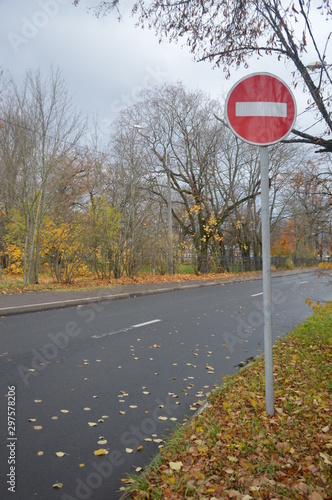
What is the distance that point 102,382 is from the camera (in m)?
5.20

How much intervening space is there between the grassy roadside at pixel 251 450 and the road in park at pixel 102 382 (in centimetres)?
34

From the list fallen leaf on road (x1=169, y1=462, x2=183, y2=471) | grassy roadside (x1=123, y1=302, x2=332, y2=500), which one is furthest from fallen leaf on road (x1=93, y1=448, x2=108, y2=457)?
fallen leaf on road (x1=169, y1=462, x2=183, y2=471)

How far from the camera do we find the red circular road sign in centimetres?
355

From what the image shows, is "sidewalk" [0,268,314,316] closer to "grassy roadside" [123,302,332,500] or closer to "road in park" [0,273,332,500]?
"road in park" [0,273,332,500]

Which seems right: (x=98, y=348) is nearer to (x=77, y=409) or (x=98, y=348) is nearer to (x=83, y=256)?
(x=77, y=409)

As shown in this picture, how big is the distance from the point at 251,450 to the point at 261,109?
9.47ft

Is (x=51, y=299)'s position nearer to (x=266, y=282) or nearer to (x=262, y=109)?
A: (x=266, y=282)

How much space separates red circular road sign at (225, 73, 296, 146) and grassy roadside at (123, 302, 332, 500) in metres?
2.54

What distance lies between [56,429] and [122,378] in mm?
1623

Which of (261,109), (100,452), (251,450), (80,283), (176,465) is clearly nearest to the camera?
(176,465)

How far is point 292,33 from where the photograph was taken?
234 inches

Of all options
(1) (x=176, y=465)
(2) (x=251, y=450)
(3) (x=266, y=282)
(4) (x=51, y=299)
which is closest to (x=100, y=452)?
(1) (x=176, y=465)

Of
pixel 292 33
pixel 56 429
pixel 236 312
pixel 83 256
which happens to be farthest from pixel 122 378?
pixel 83 256

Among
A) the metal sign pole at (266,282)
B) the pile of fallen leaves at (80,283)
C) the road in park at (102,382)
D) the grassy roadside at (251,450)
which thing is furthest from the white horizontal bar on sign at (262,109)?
the pile of fallen leaves at (80,283)
